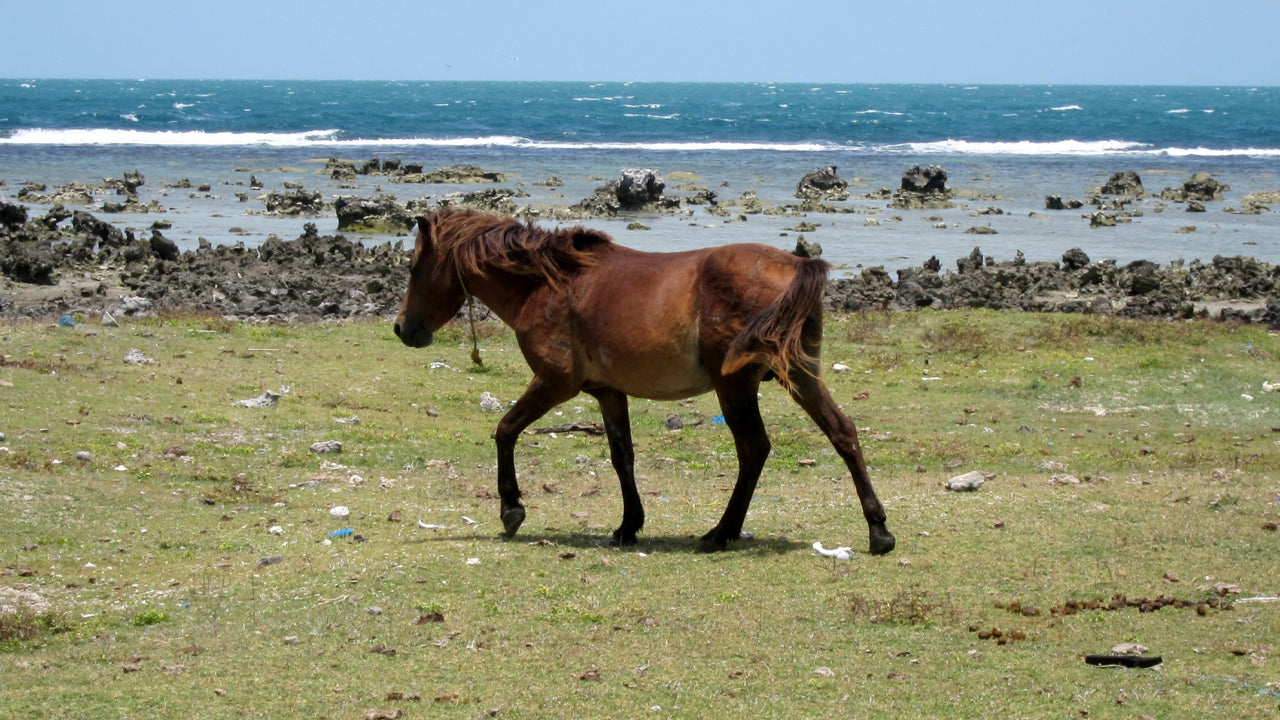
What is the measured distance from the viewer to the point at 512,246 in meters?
9.03

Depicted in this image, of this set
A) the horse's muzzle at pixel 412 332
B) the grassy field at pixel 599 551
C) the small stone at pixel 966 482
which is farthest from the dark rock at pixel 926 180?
the horse's muzzle at pixel 412 332

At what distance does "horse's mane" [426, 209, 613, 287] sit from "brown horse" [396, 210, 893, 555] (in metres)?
0.01

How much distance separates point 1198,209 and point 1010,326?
29.0 metres

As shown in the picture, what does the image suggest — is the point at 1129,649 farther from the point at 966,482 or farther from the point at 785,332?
the point at 966,482

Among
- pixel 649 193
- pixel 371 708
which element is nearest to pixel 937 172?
pixel 649 193

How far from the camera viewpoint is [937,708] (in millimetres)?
5438

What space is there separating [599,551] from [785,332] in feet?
6.74

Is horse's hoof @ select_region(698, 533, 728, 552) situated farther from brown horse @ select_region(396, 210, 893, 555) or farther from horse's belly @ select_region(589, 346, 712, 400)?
horse's belly @ select_region(589, 346, 712, 400)

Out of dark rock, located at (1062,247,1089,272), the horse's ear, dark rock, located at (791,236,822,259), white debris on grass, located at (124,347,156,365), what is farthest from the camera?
dark rock, located at (791,236,822,259)

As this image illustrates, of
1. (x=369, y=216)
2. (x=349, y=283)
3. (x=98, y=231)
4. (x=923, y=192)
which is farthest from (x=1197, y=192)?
(x=98, y=231)

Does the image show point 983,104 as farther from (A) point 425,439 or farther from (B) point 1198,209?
(A) point 425,439

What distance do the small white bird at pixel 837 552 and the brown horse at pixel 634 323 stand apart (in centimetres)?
18

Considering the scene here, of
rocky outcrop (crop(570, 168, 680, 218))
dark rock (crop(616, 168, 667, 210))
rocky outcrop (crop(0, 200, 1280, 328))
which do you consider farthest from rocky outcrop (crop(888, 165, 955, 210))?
rocky outcrop (crop(0, 200, 1280, 328))

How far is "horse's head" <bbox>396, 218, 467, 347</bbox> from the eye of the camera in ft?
30.8
